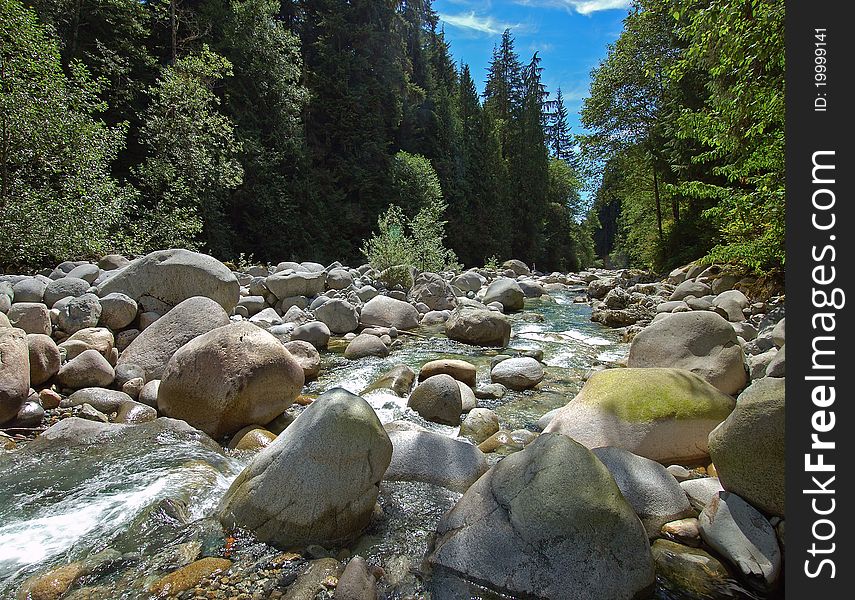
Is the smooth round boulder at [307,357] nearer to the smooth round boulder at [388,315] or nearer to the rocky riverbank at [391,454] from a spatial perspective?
the rocky riverbank at [391,454]

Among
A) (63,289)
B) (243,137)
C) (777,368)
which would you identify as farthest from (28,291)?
(243,137)

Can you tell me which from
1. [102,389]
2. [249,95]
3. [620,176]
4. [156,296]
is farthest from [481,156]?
[102,389]

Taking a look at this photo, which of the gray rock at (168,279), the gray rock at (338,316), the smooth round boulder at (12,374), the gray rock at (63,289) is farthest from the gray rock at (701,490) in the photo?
the gray rock at (63,289)

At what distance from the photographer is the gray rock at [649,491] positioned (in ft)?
8.81

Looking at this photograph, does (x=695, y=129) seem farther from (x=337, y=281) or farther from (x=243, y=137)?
(x=243, y=137)

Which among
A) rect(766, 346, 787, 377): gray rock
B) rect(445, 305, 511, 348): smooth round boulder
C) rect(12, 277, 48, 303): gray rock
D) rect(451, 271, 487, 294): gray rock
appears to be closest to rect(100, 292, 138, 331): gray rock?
rect(12, 277, 48, 303): gray rock

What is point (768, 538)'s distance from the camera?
92.0 inches

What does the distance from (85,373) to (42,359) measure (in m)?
0.40

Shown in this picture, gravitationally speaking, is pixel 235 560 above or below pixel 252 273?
below

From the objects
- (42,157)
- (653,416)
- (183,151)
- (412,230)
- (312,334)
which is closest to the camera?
(653,416)

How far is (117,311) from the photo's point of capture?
638 cm

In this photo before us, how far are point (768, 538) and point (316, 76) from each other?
1118 inches

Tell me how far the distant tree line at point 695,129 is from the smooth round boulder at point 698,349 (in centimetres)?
223

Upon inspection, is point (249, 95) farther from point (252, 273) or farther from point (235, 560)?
point (235, 560)
